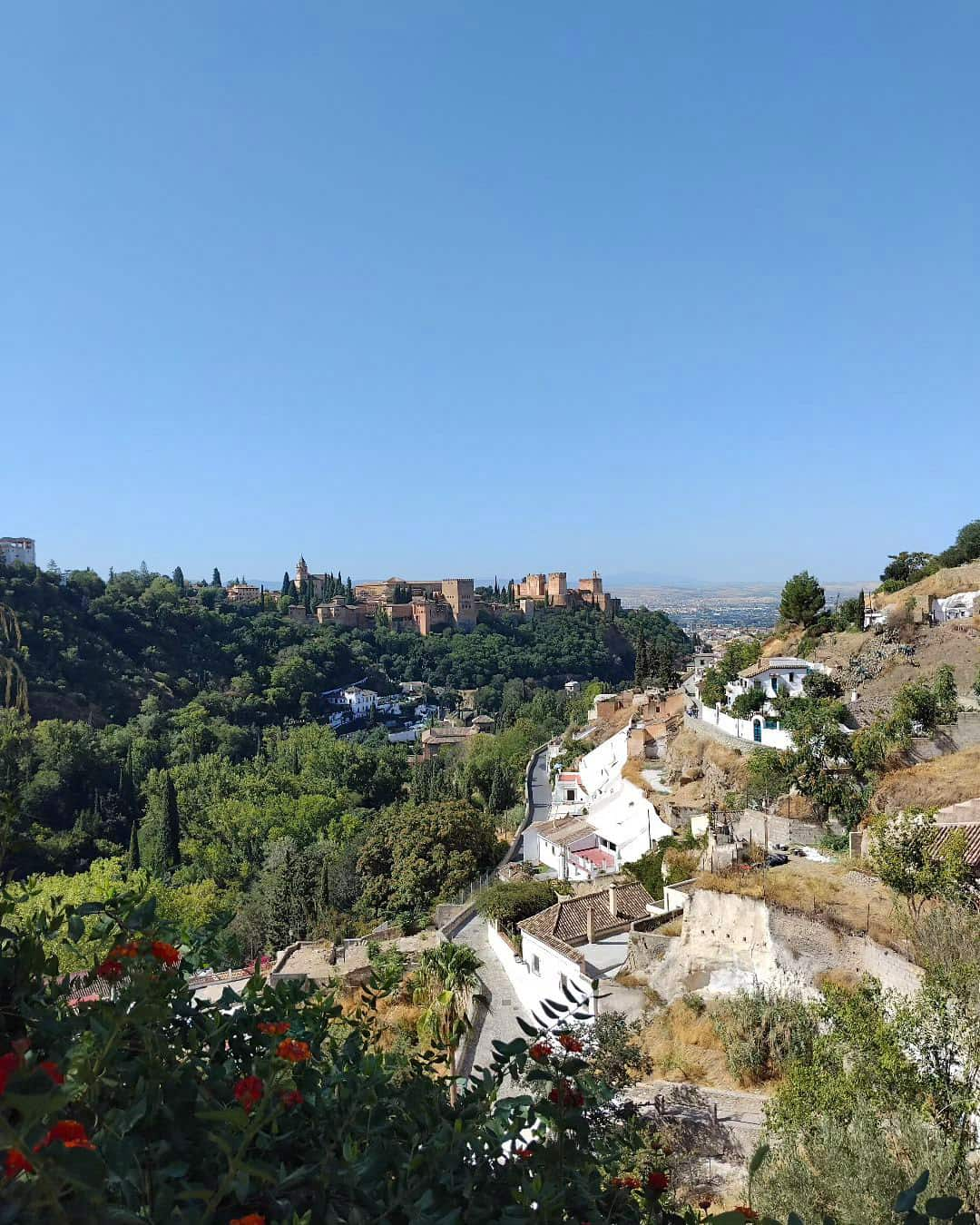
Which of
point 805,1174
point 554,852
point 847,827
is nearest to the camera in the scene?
point 805,1174

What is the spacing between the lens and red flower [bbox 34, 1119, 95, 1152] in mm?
1427

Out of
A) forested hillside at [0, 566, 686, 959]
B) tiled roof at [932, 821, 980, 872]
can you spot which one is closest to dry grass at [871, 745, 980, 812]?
tiled roof at [932, 821, 980, 872]

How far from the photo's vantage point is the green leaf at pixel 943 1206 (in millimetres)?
1764

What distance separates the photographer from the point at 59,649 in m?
47.6

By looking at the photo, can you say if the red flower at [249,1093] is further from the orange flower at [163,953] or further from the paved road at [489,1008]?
the paved road at [489,1008]

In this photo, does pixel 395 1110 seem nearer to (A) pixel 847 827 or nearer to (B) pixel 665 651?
(A) pixel 847 827

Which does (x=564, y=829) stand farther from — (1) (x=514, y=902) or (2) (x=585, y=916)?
(2) (x=585, y=916)

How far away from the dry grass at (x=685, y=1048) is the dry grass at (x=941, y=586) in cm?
2479

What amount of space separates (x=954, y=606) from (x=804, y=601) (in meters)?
5.42

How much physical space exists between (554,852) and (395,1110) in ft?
61.8

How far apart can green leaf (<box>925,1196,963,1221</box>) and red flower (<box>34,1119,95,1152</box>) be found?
1.81 metres

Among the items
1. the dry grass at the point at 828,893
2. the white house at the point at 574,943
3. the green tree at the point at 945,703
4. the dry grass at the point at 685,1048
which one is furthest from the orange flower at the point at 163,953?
the green tree at the point at 945,703

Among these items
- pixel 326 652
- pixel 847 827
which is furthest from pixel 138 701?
pixel 847 827

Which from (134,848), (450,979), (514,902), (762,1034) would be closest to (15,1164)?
(762,1034)
